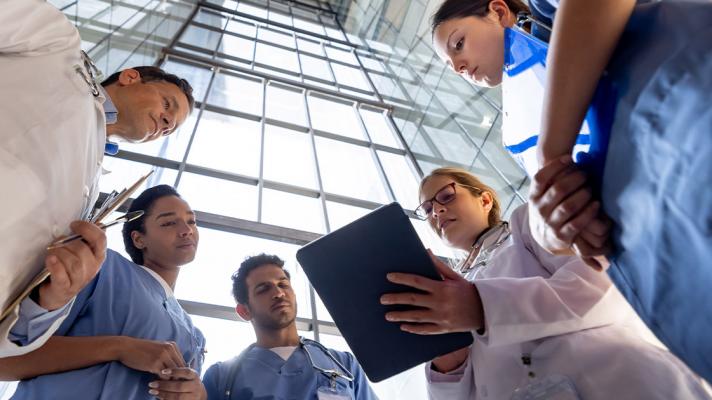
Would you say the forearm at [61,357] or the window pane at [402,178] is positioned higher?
the window pane at [402,178]

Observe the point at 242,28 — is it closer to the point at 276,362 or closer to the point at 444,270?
the point at 276,362

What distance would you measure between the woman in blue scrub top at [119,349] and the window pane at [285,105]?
5332 millimetres

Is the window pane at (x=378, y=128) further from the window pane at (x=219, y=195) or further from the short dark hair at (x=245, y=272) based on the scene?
the short dark hair at (x=245, y=272)

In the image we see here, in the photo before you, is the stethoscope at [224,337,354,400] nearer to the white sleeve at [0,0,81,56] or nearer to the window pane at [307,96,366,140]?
the white sleeve at [0,0,81,56]

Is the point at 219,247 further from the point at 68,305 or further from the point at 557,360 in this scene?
the point at 557,360

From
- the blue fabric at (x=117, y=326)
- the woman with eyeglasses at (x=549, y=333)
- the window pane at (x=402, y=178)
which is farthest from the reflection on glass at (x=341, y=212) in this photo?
the woman with eyeglasses at (x=549, y=333)

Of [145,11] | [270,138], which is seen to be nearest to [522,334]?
[270,138]

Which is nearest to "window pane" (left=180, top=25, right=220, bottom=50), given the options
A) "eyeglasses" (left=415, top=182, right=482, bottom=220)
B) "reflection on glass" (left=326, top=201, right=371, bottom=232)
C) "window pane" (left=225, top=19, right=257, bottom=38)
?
"window pane" (left=225, top=19, right=257, bottom=38)

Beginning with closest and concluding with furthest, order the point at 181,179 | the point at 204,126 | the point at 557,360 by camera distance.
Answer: the point at 557,360, the point at 181,179, the point at 204,126

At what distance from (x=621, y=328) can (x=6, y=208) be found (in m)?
1.44

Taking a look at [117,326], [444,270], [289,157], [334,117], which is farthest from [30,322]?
[334,117]

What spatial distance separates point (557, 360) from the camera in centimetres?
108

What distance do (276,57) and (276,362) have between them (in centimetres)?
846

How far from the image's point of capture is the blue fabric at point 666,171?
0.52 m
